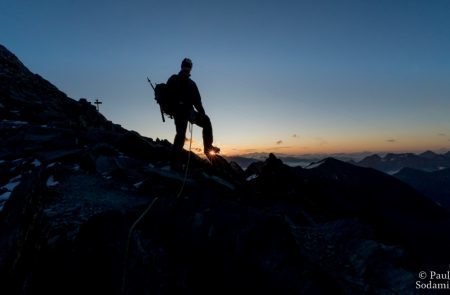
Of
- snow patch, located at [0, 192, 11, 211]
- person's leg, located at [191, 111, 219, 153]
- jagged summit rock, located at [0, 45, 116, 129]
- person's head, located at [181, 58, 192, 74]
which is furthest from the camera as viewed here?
jagged summit rock, located at [0, 45, 116, 129]

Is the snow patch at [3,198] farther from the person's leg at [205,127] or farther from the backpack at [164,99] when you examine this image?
the person's leg at [205,127]

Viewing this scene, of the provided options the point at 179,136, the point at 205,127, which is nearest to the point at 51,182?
the point at 179,136

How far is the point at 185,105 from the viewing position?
1270 cm

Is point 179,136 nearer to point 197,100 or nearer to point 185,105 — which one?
point 185,105

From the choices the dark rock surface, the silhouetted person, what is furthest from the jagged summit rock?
the silhouetted person

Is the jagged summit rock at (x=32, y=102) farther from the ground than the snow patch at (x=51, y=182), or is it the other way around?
the jagged summit rock at (x=32, y=102)

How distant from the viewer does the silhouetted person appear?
40.5 feet

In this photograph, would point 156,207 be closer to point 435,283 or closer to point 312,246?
point 312,246

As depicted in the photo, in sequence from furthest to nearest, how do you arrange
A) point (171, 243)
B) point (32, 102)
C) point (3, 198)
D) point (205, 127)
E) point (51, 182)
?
point (32, 102) → point (205, 127) → point (51, 182) → point (3, 198) → point (171, 243)

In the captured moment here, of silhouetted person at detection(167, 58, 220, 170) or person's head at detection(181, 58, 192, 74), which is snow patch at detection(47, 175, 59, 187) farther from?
person's head at detection(181, 58, 192, 74)

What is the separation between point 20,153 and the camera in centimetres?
1670

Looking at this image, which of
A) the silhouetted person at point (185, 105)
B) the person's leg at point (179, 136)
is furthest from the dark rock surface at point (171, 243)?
the silhouetted person at point (185, 105)

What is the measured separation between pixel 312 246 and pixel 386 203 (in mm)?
207952

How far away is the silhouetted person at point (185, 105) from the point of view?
12344 millimetres
